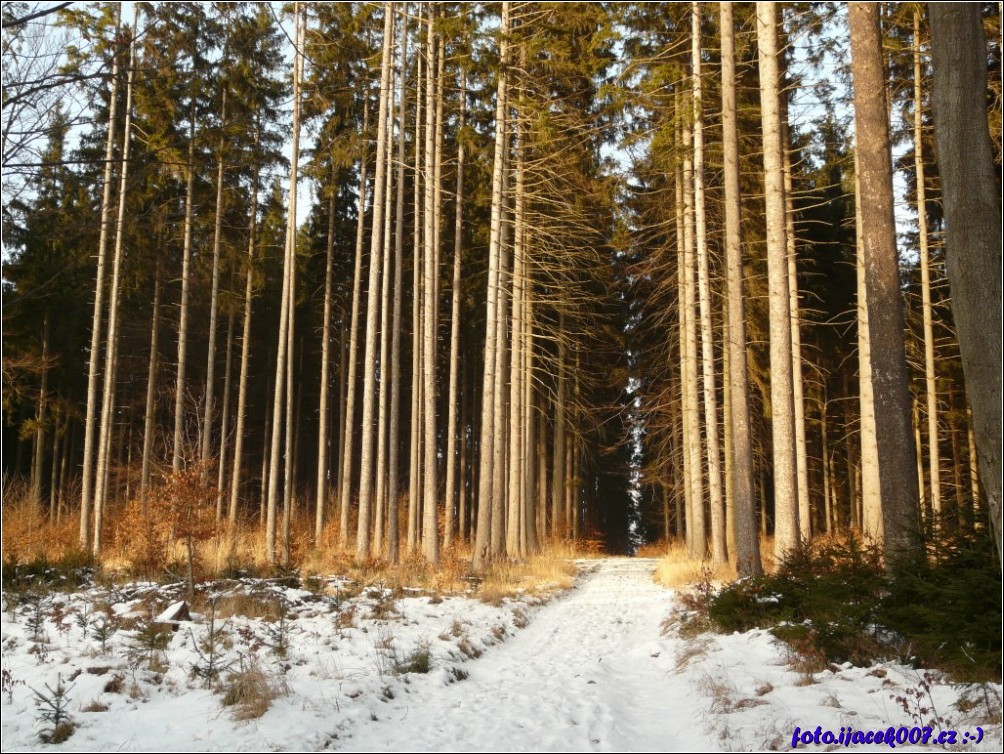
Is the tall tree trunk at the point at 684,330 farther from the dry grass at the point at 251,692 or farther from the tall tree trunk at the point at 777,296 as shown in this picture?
the dry grass at the point at 251,692

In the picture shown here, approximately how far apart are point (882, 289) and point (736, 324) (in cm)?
439

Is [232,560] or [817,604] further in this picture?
[232,560]

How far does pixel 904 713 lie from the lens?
482cm

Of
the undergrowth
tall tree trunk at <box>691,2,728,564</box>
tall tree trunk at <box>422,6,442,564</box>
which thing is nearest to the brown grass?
tall tree trunk at <box>422,6,442,564</box>

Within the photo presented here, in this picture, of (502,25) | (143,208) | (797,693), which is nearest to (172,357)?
(143,208)

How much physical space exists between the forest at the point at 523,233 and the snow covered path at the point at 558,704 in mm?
2761

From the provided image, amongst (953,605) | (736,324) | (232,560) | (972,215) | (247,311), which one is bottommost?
(232,560)

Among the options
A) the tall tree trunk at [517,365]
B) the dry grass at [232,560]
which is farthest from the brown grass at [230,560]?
the tall tree trunk at [517,365]

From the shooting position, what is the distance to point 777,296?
11484mm

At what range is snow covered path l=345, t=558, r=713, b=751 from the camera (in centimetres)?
485

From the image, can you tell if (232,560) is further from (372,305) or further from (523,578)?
(372,305)

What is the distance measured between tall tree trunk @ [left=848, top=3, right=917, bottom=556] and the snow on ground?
228cm

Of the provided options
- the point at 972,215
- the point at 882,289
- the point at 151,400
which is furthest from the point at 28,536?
the point at 972,215

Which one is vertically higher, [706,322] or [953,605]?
[706,322]
